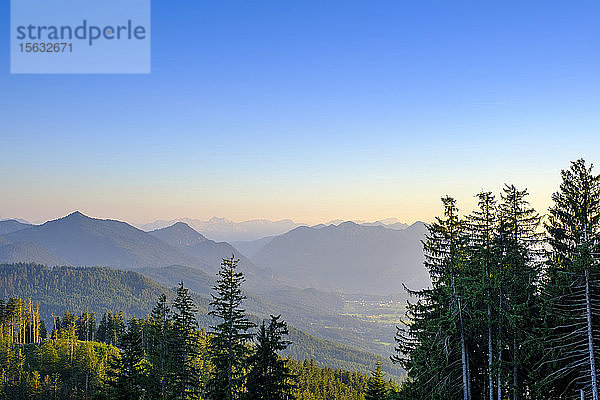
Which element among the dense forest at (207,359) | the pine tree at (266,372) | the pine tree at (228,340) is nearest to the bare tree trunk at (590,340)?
the dense forest at (207,359)

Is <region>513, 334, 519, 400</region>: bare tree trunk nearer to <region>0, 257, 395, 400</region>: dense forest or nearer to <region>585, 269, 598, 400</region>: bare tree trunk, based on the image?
<region>585, 269, 598, 400</region>: bare tree trunk

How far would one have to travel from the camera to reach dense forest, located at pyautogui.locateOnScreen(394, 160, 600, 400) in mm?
17922

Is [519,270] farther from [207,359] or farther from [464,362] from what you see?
[207,359]

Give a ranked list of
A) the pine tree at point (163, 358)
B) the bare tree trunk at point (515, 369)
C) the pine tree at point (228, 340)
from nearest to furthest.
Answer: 1. the bare tree trunk at point (515, 369)
2. the pine tree at point (228, 340)
3. the pine tree at point (163, 358)

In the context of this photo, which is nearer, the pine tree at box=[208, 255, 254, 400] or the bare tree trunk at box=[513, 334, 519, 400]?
the bare tree trunk at box=[513, 334, 519, 400]

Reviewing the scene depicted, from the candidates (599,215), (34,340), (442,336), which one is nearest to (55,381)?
(34,340)

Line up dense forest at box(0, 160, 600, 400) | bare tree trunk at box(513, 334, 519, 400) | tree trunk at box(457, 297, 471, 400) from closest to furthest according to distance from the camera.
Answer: dense forest at box(0, 160, 600, 400) < bare tree trunk at box(513, 334, 519, 400) < tree trunk at box(457, 297, 471, 400)

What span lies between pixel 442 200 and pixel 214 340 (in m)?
14.9

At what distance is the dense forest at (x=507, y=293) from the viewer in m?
17.9

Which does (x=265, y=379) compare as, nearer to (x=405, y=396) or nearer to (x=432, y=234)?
(x=405, y=396)

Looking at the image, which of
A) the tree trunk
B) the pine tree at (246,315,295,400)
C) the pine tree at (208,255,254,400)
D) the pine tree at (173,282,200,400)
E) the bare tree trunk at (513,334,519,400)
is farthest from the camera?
the pine tree at (173,282,200,400)

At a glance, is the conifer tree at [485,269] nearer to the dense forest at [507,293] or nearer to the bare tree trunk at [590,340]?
the dense forest at [507,293]

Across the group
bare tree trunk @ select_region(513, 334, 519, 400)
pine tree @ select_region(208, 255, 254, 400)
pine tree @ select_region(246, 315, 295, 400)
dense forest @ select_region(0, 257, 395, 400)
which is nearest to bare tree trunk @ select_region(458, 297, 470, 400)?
bare tree trunk @ select_region(513, 334, 519, 400)

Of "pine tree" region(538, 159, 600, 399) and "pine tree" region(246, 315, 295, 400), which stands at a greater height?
"pine tree" region(538, 159, 600, 399)
